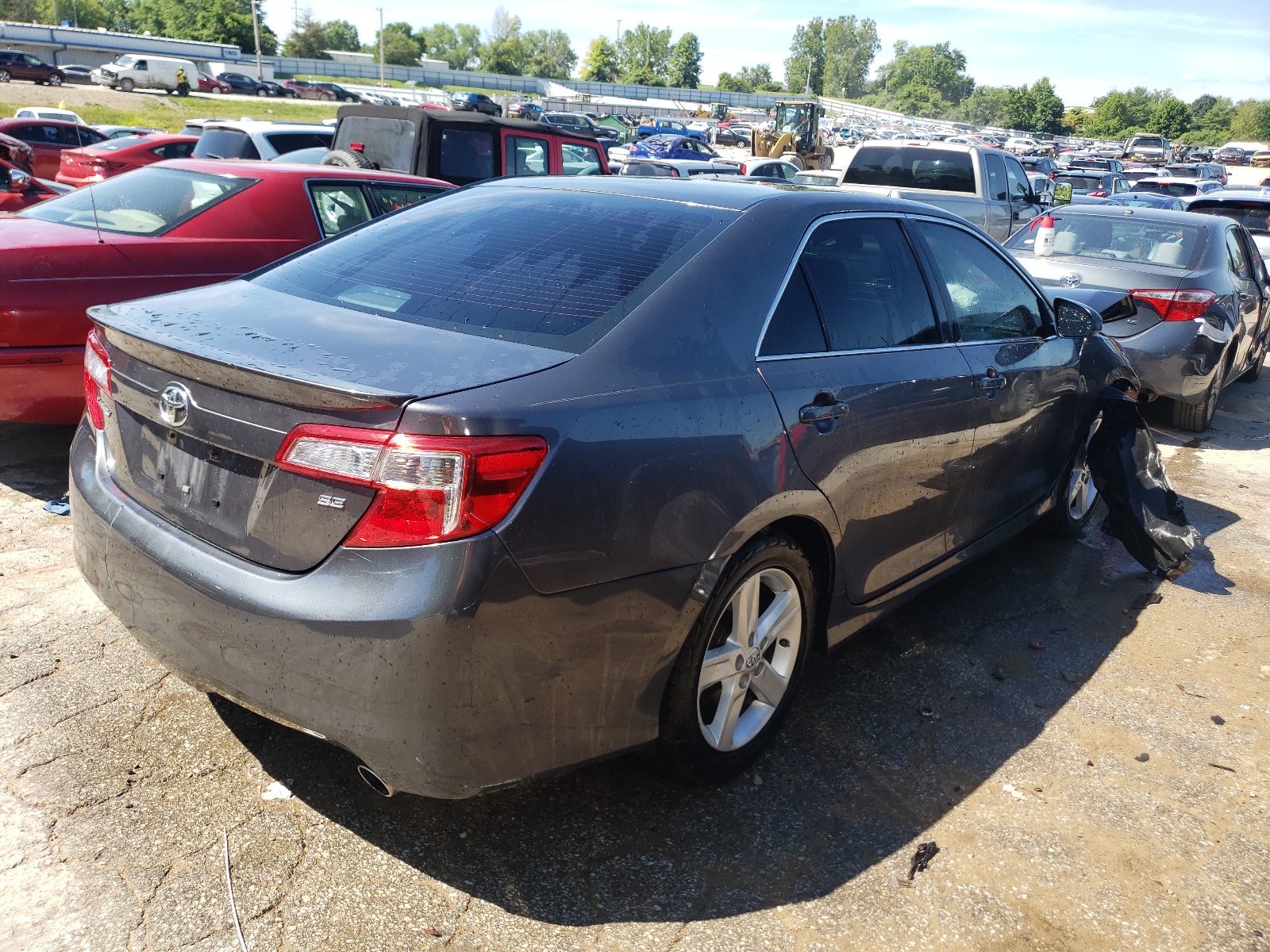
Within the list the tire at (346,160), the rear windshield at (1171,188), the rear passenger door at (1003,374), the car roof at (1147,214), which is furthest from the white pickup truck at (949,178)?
the rear windshield at (1171,188)

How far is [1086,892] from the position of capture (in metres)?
2.65

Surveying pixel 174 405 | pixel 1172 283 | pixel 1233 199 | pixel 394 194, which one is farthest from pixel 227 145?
pixel 1233 199

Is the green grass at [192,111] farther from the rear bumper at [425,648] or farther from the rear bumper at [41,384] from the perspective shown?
the rear bumper at [425,648]

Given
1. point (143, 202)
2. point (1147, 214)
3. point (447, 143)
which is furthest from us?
point (447, 143)

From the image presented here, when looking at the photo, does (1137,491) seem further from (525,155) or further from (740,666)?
(525,155)

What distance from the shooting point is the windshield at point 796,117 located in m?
45.5

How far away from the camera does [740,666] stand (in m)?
2.83

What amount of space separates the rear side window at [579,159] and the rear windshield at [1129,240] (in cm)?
489

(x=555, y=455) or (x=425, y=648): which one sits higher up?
(x=555, y=455)

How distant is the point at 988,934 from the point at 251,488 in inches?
81.5

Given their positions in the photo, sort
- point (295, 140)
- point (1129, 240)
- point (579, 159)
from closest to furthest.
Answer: point (1129, 240) < point (579, 159) < point (295, 140)

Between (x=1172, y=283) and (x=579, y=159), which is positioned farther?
(x=579, y=159)

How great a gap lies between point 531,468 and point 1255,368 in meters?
10.3

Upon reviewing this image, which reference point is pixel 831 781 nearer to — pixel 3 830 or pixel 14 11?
pixel 3 830
